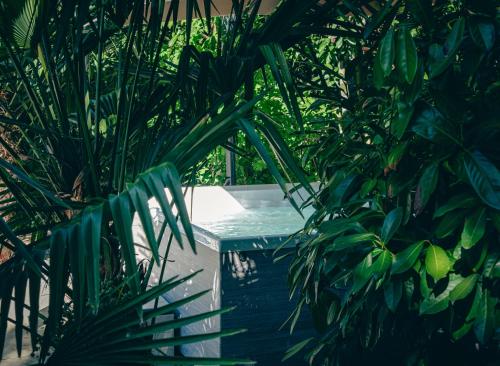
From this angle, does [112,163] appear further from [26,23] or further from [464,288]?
[464,288]

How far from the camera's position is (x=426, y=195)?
145 centimetres

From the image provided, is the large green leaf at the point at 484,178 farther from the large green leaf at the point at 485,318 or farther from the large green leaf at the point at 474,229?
the large green leaf at the point at 485,318

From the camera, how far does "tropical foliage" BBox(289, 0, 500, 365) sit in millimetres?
1421

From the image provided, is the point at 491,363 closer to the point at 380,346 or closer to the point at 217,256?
the point at 380,346

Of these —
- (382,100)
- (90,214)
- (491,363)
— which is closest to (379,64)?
(382,100)

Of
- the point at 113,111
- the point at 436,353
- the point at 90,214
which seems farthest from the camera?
the point at 113,111

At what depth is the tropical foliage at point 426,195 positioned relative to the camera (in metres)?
1.42

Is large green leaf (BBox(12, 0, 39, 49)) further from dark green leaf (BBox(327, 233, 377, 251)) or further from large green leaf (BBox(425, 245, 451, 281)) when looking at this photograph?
large green leaf (BBox(425, 245, 451, 281))

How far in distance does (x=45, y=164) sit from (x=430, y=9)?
59.0 inches

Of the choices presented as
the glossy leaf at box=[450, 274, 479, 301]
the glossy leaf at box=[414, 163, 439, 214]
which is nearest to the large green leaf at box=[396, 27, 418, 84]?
the glossy leaf at box=[414, 163, 439, 214]

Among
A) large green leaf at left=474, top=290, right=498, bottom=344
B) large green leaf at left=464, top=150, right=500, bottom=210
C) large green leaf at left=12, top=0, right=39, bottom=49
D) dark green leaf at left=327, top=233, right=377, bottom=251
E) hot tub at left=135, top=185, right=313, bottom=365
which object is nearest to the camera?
large green leaf at left=464, top=150, right=500, bottom=210

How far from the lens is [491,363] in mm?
1682

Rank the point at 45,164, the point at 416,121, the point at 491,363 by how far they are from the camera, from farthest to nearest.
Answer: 1. the point at 45,164
2. the point at 491,363
3. the point at 416,121

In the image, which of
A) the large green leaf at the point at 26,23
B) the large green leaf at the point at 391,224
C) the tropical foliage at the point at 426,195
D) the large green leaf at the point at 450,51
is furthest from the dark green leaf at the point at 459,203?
the large green leaf at the point at 26,23
